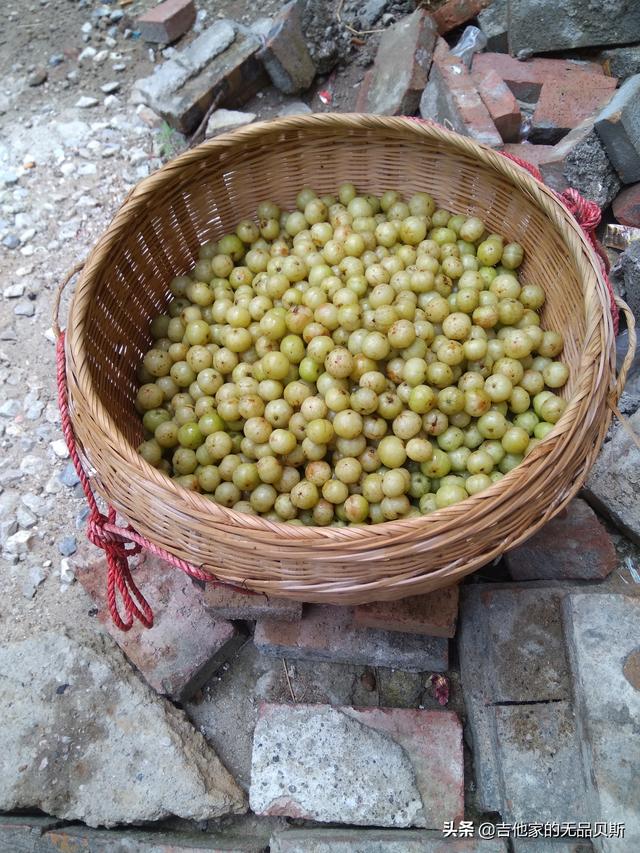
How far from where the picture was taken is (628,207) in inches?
116

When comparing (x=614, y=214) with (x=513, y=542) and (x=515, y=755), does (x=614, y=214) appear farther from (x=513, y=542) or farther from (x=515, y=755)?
(x=515, y=755)

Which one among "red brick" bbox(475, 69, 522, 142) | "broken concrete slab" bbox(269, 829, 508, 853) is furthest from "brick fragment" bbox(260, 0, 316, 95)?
"broken concrete slab" bbox(269, 829, 508, 853)

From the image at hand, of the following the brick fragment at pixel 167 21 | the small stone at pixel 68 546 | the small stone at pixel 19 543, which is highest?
the brick fragment at pixel 167 21

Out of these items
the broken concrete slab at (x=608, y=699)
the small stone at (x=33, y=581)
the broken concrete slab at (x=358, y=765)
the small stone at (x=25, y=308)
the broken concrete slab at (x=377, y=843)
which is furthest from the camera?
the small stone at (x=25, y=308)

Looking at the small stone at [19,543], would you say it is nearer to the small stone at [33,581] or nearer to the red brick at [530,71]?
the small stone at [33,581]

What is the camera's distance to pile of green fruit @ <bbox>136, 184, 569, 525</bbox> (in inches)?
83.5

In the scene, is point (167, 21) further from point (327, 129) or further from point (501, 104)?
point (327, 129)

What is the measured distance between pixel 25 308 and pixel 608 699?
312 centimetres

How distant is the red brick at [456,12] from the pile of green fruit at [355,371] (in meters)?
1.93

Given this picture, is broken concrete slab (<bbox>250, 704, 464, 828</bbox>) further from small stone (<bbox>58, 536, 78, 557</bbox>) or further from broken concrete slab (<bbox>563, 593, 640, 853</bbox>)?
small stone (<bbox>58, 536, 78, 557</bbox>)

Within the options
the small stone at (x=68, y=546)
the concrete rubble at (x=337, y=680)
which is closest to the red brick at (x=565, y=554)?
the concrete rubble at (x=337, y=680)

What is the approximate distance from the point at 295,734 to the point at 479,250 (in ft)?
6.13

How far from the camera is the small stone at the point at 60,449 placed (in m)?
2.94

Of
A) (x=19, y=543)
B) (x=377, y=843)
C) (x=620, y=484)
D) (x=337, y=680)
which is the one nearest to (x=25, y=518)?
(x=19, y=543)
